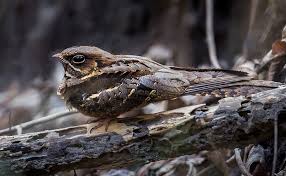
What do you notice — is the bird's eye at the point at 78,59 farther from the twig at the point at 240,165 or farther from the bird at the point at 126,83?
the twig at the point at 240,165

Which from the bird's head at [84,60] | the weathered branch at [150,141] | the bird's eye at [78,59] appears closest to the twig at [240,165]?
the weathered branch at [150,141]

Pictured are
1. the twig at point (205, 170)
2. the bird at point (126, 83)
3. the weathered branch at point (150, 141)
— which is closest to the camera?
the weathered branch at point (150, 141)

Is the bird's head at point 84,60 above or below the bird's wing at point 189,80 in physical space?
above

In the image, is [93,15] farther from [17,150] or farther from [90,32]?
[17,150]

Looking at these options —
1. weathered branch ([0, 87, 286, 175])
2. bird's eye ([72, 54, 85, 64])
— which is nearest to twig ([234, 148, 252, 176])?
weathered branch ([0, 87, 286, 175])

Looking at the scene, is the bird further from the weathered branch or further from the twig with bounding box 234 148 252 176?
the twig with bounding box 234 148 252 176

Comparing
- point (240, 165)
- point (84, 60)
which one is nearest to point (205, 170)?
point (240, 165)

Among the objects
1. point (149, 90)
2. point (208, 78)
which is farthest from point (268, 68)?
point (149, 90)

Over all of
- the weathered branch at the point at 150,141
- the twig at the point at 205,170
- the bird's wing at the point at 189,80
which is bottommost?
the twig at the point at 205,170
